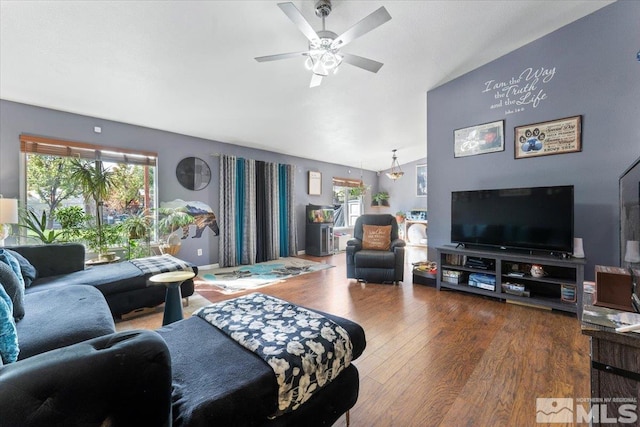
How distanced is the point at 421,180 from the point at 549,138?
4.80 metres

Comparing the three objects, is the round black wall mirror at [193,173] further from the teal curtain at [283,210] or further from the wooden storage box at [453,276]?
the wooden storage box at [453,276]

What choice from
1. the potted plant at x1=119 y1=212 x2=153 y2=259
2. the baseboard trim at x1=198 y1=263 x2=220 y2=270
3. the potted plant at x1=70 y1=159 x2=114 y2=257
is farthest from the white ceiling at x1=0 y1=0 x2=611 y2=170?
the baseboard trim at x1=198 y1=263 x2=220 y2=270

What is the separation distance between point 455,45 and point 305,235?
4446mm

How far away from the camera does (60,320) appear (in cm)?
150

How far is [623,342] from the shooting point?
1.04 meters

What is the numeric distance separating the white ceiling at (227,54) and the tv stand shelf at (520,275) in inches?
91.8

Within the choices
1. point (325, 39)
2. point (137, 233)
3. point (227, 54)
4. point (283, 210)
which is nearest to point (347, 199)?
point (283, 210)

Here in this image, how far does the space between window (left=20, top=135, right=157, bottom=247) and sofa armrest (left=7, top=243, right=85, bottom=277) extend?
788 mm

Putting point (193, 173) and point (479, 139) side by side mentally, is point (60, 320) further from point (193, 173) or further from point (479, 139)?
point (479, 139)

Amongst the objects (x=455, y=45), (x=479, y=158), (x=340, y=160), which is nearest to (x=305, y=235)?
(x=340, y=160)

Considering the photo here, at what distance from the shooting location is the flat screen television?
267cm

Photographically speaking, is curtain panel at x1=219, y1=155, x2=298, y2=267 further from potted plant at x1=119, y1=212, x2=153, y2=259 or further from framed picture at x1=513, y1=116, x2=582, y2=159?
framed picture at x1=513, y1=116, x2=582, y2=159

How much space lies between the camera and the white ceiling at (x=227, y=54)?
2.14 metres

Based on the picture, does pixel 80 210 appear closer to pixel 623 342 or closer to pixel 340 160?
pixel 623 342
